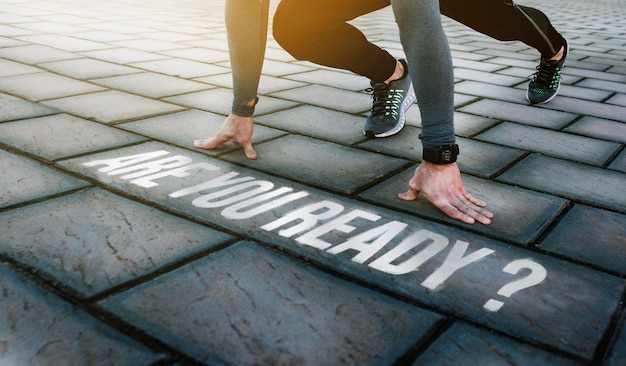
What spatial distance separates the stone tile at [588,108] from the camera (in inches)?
124

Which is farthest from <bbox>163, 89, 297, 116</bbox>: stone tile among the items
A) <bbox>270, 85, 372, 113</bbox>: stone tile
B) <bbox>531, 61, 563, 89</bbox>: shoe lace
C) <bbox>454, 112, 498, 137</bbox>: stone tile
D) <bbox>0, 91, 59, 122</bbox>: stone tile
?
<bbox>531, 61, 563, 89</bbox>: shoe lace

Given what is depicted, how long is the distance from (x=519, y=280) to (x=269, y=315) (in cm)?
65

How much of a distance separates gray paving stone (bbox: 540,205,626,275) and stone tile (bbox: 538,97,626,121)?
4.90 feet

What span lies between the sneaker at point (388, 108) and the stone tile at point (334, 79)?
84 centimetres

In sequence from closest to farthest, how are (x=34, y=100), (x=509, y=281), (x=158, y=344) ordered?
(x=158, y=344) → (x=509, y=281) → (x=34, y=100)

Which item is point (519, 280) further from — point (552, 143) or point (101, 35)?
point (101, 35)

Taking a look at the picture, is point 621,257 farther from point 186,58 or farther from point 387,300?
point 186,58

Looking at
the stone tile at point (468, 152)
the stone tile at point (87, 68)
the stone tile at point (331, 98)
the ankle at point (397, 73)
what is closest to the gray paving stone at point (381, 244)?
the stone tile at point (468, 152)

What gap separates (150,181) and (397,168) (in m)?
0.93

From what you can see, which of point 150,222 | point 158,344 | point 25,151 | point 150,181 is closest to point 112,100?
point 25,151

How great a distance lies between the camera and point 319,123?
110 inches

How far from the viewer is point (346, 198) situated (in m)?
1.91

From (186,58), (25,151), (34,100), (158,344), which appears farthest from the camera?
(186,58)

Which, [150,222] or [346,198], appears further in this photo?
[346,198]
